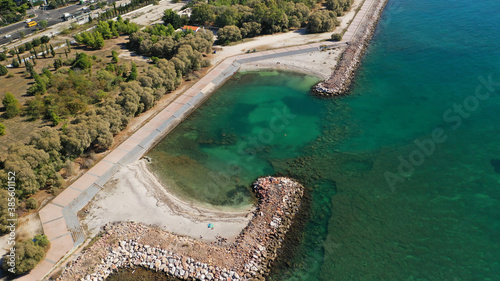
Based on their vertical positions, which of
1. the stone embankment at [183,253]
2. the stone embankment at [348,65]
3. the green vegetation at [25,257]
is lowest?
the stone embankment at [183,253]

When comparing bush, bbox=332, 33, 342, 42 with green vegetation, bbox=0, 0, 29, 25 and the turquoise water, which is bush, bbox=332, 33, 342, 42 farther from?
green vegetation, bbox=0, 0, 29, 25

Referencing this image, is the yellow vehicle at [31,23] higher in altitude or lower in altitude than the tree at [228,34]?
higher

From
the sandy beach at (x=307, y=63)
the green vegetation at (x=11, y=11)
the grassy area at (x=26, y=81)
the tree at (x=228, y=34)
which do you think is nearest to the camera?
the grassy area at (x=26, y=81)

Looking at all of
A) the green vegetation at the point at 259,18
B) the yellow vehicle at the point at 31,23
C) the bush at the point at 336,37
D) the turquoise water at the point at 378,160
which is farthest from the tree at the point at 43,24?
the bush at the point at 336,37

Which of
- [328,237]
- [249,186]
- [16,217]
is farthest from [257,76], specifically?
[16,217]

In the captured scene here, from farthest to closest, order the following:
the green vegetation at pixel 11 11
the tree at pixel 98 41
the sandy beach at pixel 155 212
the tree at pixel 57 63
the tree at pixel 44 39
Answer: the green vegetation at pixel 11 11 < the tree at pixel 44 39 < the tree at pixel 98 41 < the tree at pixel 57 63 < the sandy beach at pixel 155 212

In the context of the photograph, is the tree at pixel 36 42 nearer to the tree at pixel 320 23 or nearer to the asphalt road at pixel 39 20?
the asphalt road at pixel 39 20

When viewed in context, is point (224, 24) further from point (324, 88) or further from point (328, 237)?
point (328, 237)
